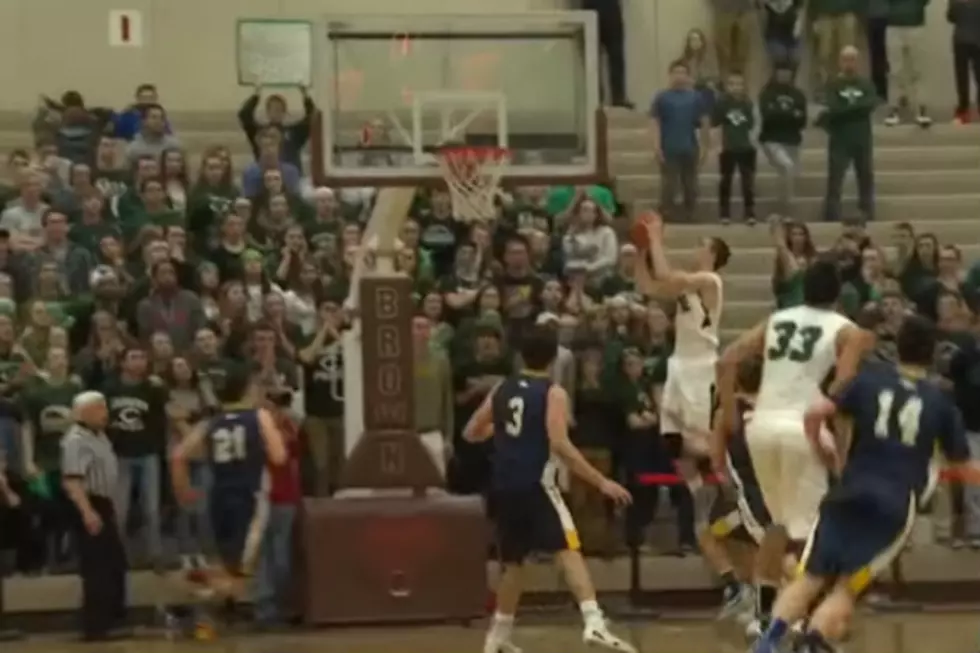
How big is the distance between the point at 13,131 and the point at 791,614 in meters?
13.7

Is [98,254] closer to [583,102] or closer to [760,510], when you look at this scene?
[583,102]

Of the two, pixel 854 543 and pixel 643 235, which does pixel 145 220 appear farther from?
pixel 854 543

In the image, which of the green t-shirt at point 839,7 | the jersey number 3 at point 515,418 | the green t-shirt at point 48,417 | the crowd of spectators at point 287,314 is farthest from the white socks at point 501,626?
the green t-shirt at point 839,7

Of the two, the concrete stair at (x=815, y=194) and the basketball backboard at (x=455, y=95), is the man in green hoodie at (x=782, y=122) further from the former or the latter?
the basketball backboard at (x=455, y=95)

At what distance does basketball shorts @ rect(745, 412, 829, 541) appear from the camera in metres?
10.3

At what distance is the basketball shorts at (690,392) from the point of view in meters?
12.9

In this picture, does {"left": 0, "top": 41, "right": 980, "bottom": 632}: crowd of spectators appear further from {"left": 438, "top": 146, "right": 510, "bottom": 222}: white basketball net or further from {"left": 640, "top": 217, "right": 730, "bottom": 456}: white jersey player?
{"left": 640, "top": 217, "right": 730, "bottom": 456}: white jersey player

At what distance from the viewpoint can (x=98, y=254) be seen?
52.0ft

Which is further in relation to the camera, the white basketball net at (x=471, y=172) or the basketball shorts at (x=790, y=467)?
the white basketball net at (x=471, y=172)

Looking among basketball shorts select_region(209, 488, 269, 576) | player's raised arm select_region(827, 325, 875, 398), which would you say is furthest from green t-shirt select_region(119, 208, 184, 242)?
player's raised arm select_region(827, 325, 875, 398)

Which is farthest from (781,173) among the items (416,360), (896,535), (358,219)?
(896,535)

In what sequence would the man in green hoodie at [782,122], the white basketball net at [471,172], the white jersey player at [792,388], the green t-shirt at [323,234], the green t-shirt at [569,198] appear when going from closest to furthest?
the white jersey player at [792,388] < the white basketball net at [471,172] < the green t-shirt at [323,234] < the green t-shirt at [569,198] < the man in green hoodie at [782,122]

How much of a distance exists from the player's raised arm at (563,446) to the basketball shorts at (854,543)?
7.05 ft

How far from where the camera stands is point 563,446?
11016mm
